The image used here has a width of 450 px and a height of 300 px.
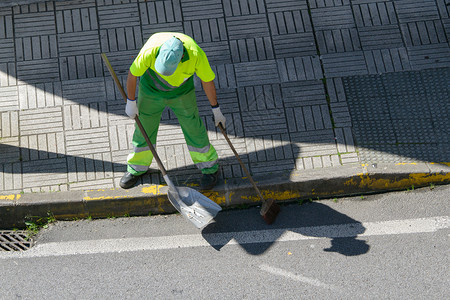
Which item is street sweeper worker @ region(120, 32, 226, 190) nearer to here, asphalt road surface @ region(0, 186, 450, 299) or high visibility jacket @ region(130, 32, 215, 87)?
high visibility jacket @ region(130, 32, 215, 87)

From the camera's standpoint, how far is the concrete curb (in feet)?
17.0

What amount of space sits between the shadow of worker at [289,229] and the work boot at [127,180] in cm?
94

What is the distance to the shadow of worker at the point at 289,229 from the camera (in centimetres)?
503

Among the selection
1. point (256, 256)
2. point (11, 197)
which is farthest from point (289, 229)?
point (11, 197)

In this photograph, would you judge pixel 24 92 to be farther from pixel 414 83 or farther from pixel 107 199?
pixel 414 83

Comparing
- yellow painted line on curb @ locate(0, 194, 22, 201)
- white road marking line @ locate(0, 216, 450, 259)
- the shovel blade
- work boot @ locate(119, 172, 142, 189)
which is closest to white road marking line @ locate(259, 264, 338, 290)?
white road marking line @ locate(0, 216, 450, 259)

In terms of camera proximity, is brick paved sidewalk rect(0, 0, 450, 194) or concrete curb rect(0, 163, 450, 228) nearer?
concrete curb rect(0, 163, 450, 228)

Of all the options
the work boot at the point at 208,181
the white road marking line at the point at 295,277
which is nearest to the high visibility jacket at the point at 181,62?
the work boot at the point at 208,181

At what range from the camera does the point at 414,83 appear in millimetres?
5848

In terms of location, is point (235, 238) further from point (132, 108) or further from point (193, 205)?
point (132, 108)

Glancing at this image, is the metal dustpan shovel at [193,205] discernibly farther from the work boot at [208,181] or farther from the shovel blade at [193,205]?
the work boot at [208,181]

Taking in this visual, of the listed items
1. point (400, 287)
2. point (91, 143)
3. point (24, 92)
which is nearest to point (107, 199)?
point (91, 143)

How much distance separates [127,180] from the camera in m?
5.27

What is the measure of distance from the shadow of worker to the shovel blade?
11.3 inches
